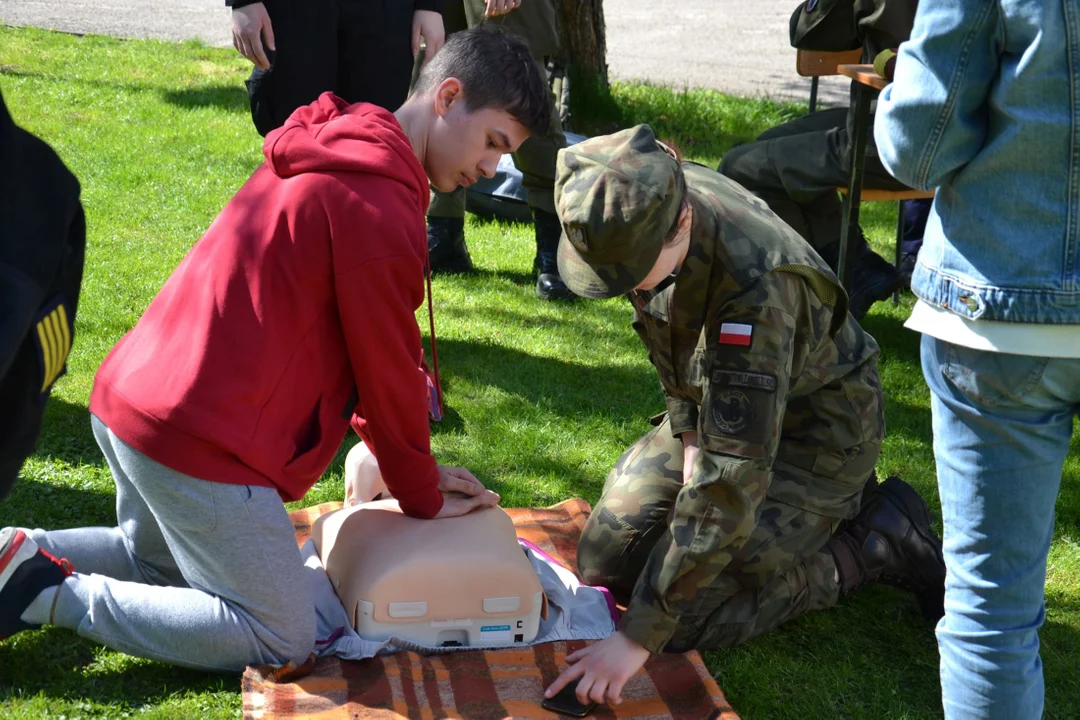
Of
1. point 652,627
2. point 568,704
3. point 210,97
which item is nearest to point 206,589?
point 568,704

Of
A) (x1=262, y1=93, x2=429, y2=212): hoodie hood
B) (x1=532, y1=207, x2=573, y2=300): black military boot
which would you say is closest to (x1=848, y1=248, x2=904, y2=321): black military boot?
(x1=532, y1=207, x2=573, y2=300): black military boot

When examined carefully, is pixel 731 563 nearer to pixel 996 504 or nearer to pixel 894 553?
pixel 894 553

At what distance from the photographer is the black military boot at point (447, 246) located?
5309 millimetres

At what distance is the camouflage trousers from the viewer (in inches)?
110

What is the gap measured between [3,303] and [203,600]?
4.37ft

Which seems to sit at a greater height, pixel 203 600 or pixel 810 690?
pixel 203 600

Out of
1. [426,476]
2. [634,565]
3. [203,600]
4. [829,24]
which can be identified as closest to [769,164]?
[829,24]

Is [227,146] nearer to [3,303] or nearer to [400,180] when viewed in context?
[400,180]

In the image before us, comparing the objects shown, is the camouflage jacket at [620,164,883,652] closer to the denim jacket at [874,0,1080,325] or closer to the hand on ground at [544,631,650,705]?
the hand on ground at [544,631,650,705]

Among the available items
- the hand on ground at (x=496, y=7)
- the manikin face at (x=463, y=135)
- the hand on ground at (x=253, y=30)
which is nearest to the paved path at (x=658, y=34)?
the hand on ground at (x=496, y=7)

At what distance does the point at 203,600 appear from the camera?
2480 mm

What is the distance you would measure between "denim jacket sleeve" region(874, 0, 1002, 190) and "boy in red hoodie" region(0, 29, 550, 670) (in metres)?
0.99

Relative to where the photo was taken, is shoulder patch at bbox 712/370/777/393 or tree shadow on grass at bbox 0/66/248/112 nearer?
shoulder patch at bbox 712/370/777/393

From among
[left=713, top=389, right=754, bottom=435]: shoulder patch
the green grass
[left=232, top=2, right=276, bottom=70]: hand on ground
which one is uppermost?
[left=232, top=2, right=276, bottom=70]: hand on ground
